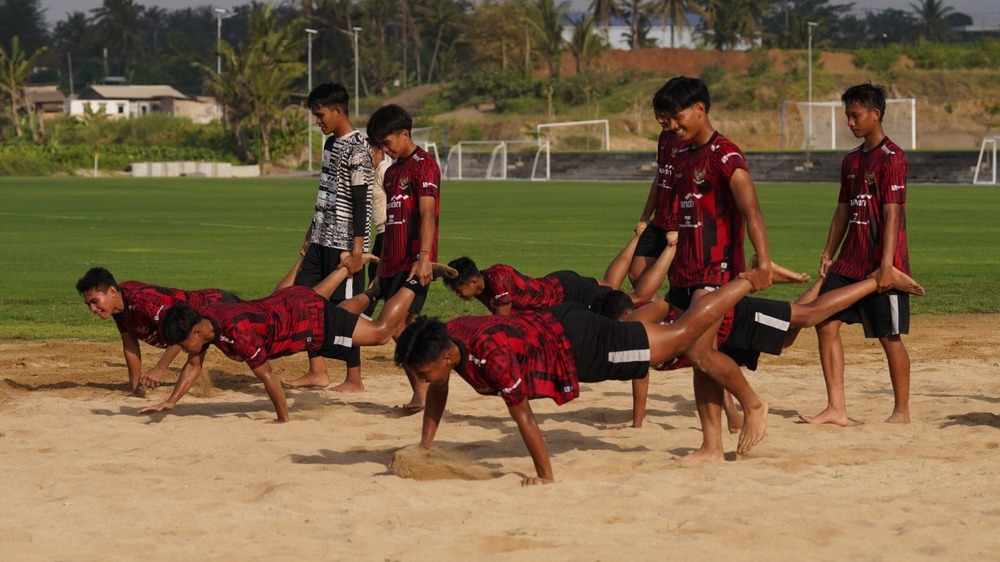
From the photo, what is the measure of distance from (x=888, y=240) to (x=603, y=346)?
2309 millimetres

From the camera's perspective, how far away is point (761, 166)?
65.8 metres

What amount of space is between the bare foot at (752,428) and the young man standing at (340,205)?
10.5 feet

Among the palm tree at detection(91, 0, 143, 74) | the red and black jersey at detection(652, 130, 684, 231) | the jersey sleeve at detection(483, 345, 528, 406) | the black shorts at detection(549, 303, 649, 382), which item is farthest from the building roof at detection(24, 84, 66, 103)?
the jersey sleeve at detection(483, 345, 528, 406)

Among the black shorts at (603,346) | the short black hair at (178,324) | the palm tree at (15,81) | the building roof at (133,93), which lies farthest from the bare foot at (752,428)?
the building roof at (133,93)

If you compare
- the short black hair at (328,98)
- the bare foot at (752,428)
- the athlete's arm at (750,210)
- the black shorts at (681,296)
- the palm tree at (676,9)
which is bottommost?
the bare foot at (752,428)

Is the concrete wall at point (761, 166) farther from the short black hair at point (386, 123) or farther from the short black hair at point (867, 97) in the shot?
the short black hair at point (386, 123)

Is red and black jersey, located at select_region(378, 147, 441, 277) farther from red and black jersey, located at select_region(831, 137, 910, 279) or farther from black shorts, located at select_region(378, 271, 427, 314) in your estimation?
red and black jersey, located at select_region(831, 137, 910, 279)

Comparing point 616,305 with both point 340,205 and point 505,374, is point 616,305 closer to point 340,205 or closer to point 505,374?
point 505,374

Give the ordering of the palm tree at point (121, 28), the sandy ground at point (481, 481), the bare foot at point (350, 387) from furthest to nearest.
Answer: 1. the palm tree at point (121, 28)
2. the bare foot at point (350, 387)
3. the sandy ground at point (481, 481)

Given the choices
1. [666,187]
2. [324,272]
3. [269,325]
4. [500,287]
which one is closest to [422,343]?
[269,325]

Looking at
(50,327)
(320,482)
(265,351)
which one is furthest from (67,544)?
(50,327)

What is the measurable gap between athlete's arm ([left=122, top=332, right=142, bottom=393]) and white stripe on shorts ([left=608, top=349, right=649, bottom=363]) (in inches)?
161

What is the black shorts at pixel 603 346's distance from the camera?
788cm

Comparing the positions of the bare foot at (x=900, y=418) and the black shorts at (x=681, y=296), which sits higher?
the black shorts at (x=681, y=296)
